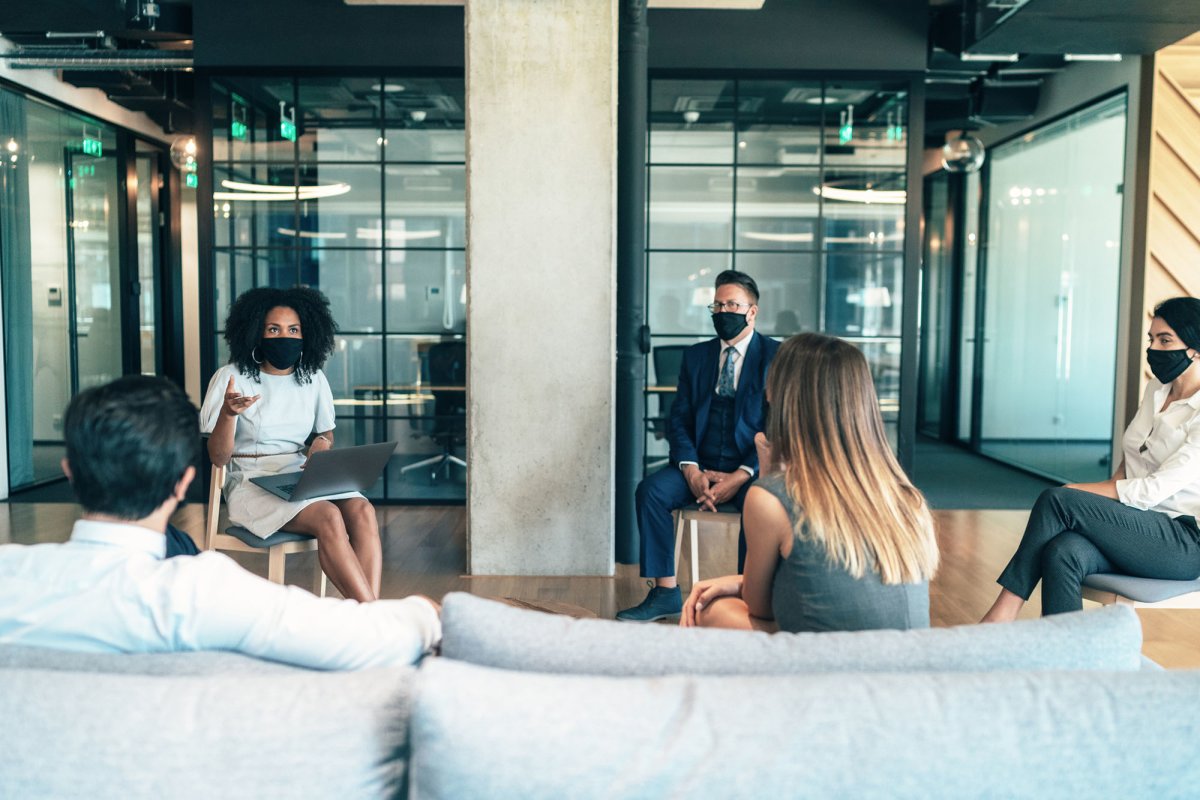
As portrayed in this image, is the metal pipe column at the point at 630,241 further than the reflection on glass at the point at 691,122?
No

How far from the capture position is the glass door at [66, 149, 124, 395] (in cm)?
759

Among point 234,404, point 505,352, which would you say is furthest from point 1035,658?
point 505,352

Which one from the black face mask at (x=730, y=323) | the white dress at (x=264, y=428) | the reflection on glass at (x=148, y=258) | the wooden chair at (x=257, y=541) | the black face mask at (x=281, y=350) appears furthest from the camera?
the reflection on glass at (x=148, y=258)

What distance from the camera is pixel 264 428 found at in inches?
141

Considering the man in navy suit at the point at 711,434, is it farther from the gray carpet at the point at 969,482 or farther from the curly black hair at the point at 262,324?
the gray carpet at the point at 969,482

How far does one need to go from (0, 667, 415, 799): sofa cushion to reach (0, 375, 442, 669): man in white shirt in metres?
0.15

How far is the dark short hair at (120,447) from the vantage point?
1.52 m

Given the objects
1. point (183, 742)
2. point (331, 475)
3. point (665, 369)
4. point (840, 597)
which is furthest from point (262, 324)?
point (665, 369)

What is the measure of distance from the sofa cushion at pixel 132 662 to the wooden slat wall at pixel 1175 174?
6.15 meters

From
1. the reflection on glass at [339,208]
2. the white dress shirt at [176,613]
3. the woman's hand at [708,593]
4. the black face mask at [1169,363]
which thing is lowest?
the woman's hand at [708,593]

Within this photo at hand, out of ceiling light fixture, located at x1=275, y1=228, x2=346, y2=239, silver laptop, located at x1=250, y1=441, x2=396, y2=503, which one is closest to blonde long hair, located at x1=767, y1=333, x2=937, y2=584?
silver laptop, located at x1=250, y1=441, x2=396, y2=503

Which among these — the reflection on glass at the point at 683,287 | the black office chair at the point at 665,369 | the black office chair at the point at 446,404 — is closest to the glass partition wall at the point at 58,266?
the black office chair at the point at 446,404

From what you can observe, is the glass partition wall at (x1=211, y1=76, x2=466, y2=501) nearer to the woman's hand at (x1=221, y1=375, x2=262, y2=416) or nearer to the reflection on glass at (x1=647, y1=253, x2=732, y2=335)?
the reflection on glass at (x1=647, y1=253, x2=732, y2=335)

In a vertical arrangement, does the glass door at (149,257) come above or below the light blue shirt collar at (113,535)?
above
